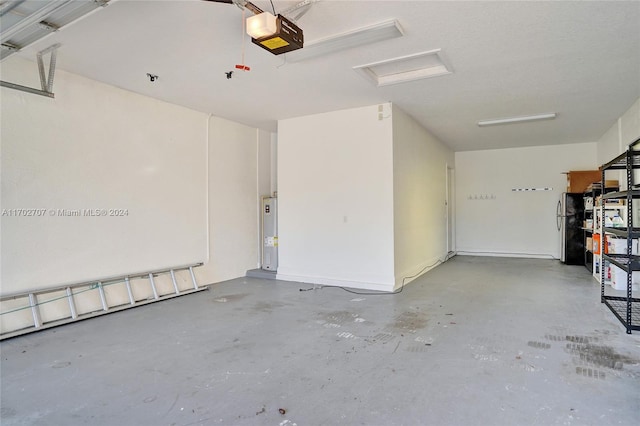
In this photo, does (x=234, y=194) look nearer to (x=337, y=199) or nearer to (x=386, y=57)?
(x=337, y=199)

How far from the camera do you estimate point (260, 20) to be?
244cm

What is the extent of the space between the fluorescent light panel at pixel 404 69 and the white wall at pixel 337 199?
865 millimetres

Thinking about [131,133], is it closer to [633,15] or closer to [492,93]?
[492,93]

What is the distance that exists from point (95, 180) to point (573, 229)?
8778mm

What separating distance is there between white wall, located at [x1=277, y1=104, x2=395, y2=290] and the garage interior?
1.3 inches

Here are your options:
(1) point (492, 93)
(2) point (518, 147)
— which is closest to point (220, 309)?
(1) point (492, 93)

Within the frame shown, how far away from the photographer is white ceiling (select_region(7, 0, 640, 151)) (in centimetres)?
285

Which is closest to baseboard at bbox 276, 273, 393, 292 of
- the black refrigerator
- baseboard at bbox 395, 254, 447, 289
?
baseboard at bbox 395, 254, 447, 289

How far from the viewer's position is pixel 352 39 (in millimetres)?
3236

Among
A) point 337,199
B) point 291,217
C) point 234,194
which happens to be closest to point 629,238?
point 337,199

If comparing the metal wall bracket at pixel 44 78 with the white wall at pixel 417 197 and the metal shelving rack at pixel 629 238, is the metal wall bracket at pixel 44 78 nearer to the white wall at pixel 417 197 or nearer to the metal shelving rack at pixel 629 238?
the white wall at pixel 417 197

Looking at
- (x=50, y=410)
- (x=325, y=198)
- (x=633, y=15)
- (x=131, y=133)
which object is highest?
(x=633, y=15)

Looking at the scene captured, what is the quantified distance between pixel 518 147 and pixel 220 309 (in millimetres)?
8109

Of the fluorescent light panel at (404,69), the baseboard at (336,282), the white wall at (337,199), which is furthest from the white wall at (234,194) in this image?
the fluorescent light panel at (404,69)
